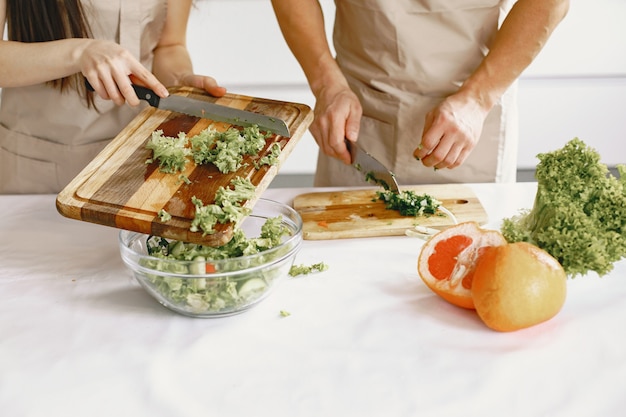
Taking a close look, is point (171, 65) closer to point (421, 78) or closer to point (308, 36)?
point (308, 36)

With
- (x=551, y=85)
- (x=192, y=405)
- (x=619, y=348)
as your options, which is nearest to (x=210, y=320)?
(x=192, y=405)

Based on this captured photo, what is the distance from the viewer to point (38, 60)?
137cm

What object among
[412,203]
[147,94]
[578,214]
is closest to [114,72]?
[147,94]

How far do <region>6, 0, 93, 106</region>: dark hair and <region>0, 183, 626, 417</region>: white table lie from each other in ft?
1.79

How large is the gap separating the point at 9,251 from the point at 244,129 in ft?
1.52

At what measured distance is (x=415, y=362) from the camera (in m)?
0.94

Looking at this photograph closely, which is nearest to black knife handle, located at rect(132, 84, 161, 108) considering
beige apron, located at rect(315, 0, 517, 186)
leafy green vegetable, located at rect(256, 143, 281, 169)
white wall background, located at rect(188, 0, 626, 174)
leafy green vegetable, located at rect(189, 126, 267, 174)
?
leafy green vegetable, located at rect(189, 126, 267, 174)

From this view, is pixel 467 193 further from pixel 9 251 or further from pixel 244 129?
pixel 9 251

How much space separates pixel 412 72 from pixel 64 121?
79 centimetres

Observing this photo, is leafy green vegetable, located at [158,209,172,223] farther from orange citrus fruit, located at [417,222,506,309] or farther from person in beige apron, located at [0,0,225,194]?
person in beige apron, located at [0,0,225,194]

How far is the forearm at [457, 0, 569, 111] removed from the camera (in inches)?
59.7

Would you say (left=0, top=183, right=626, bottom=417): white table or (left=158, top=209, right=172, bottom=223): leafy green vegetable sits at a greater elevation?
(left=158, top=209, right=172, bottom=223): leafy green vegetable

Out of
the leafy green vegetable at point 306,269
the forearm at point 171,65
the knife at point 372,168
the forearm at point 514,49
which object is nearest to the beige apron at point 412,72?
the forearm at point 514,49

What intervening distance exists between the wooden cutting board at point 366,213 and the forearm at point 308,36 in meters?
0.30
